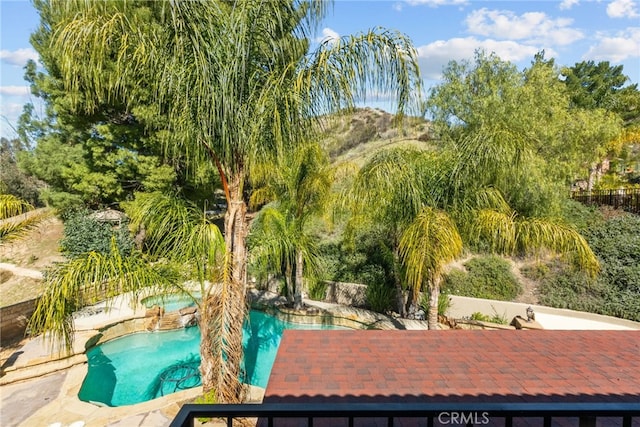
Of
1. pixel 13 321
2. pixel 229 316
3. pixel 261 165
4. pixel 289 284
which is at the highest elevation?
pixel 261 165

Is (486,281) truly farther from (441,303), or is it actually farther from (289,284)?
(289,284)

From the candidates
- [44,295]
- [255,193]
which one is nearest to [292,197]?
[255,193]

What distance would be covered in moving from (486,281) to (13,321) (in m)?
12.9

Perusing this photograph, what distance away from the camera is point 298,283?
938 centimetres

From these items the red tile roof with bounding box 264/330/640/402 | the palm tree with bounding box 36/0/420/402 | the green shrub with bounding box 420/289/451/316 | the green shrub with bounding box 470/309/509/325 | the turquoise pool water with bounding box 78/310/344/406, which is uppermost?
the palm tree with bounding box 36/0/420/402

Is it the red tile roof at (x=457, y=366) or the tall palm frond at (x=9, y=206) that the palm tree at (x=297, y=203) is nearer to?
the red tile roof at (x=457, y=366)

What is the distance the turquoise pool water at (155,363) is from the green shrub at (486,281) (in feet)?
13.9

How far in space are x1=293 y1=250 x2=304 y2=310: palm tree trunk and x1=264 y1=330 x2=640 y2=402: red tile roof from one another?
3.78 metres

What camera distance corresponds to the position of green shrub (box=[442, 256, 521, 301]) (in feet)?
32.3

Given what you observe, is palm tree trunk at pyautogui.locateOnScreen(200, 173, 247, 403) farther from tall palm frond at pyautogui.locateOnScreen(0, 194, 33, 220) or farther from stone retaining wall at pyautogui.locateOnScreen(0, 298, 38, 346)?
stone retaining wall at pyautogui.locateOnScreen(0, 298, 38, 346)

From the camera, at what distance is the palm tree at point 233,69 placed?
3932 millimetres

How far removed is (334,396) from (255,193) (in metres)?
6.73

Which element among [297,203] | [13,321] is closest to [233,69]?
[297,203]

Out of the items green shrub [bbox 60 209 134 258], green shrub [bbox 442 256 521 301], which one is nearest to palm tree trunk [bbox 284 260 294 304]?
green shrub [bbox 442 256 521 301]
